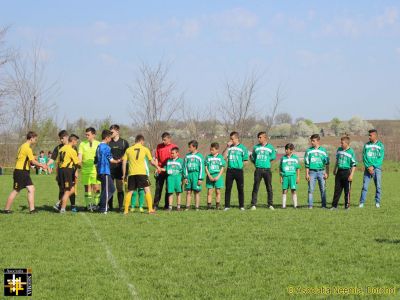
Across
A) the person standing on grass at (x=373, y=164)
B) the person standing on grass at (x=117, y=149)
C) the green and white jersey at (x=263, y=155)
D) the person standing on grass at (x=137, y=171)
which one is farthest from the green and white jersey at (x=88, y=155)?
the person standing on grass at (x=373, y=164)

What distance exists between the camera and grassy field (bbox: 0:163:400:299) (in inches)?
277

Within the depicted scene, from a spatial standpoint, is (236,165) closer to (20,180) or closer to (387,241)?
(20,180)

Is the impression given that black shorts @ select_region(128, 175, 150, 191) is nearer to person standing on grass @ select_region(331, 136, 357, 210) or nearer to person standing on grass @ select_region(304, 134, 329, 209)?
person standing on grass @ select_region(304, 134, 329, 209)

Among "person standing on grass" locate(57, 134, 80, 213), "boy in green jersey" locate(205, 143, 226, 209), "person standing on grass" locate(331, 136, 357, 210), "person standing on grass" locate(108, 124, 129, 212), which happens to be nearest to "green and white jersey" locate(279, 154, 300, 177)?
"person standing on grass" locate(331, 136, 357, 210)

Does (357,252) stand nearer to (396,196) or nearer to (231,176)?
(231,176)

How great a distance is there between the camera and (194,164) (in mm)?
15766

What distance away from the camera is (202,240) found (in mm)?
10391

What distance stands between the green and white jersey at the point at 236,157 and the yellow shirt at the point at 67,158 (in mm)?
3933

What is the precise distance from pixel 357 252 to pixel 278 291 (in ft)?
8.97

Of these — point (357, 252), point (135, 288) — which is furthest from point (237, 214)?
point (135, 288)

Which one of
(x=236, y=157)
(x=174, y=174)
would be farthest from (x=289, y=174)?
(x=174, y=174)

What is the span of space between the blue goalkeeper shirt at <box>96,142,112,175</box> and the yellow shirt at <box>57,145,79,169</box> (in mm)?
744

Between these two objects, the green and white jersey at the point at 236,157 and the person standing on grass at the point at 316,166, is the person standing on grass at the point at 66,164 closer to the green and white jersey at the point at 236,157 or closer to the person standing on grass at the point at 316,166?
the green and white jersey at the point at 236,157

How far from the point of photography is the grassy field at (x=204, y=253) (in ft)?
23.1
